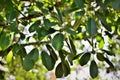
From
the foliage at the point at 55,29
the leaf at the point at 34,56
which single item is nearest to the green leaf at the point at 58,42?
the foliage at the point at 55,29

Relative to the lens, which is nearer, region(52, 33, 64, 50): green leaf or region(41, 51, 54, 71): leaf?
region(52, 33, 64, 50): green leaf

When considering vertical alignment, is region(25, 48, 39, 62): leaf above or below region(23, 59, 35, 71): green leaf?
above

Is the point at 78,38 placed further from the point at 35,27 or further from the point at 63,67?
the point at 35,27

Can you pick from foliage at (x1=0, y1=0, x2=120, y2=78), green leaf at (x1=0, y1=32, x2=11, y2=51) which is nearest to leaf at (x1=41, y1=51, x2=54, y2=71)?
foliage at (x1=0, y1=0, x2=120, y2=78)

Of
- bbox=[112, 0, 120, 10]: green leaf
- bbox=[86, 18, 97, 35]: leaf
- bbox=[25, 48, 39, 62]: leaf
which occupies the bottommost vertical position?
bbox=[25, 48, 39, 62]: leaf

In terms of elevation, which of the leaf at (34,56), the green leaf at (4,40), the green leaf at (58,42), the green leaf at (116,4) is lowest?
the leaf at (34,56)

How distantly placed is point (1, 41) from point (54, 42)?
0.20m

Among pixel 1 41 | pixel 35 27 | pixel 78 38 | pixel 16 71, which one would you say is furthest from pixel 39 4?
pixel 16 71

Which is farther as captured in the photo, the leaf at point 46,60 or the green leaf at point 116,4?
the leaf at point 46,60

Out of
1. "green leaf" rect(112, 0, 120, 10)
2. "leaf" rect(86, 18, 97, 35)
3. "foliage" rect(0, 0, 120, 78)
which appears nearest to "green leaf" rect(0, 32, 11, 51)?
"foliage" rect(0, 0, 120, 78)

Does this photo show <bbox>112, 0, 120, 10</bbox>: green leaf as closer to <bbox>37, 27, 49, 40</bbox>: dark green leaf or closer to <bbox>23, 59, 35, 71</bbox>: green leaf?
<bbox>37, 27, 49, 40</bbox>: dark green leaf

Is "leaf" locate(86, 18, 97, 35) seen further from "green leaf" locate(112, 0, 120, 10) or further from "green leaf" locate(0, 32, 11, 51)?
"green leaf" locate(0, 32, 11, 51)

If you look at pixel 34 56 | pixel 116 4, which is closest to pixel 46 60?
pixel 34 56

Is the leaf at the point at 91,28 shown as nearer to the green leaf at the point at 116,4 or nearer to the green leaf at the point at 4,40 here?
the green leaf at the point at 116,4
